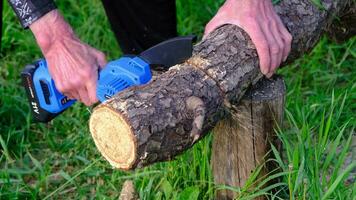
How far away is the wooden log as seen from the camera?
92.4 inches

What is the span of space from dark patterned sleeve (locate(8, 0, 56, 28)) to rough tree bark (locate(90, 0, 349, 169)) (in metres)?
0.56

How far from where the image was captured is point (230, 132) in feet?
7.85

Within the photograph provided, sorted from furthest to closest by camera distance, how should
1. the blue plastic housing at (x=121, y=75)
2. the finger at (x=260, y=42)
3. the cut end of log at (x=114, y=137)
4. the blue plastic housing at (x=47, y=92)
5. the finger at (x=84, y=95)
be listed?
the blue plastic housing at (x=47, y=92) → the finger at (x=84, y=95) → the finger at (x=260, y=42) → the blue plastic housing at (x=121, y=75) → the cut end of log at (x=114, y=137)

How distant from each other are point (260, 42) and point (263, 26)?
0.06 m

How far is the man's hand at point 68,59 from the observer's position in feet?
7.85

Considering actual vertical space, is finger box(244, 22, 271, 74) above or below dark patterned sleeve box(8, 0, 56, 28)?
below

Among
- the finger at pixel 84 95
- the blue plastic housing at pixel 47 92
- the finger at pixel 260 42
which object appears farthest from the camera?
the blue plastic housing at pixel 47 92

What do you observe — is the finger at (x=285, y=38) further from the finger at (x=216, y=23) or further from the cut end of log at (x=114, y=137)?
the cut end of log at (x=114, y=137)

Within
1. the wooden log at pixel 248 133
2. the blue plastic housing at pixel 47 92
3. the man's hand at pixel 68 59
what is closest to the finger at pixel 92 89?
the man's hand at pixel 68 59

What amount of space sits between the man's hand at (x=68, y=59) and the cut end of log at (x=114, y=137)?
0.94 ft

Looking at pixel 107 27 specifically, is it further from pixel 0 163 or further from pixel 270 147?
pixel 270 147

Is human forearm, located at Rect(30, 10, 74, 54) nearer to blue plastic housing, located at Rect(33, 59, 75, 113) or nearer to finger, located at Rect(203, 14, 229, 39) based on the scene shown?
blue plastic housing, located at Rect(33, 59, 75, 113)

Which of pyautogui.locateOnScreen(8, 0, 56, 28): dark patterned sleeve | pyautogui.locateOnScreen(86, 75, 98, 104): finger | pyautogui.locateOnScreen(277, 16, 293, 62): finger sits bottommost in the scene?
pyautogui.locateOnScreen(277, 16, 293, 62): finger

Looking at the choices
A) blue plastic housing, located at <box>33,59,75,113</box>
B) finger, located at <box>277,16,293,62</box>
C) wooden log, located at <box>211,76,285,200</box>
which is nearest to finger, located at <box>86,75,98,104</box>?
blue plastic housing, located at <box>33,59,75,113</box>
